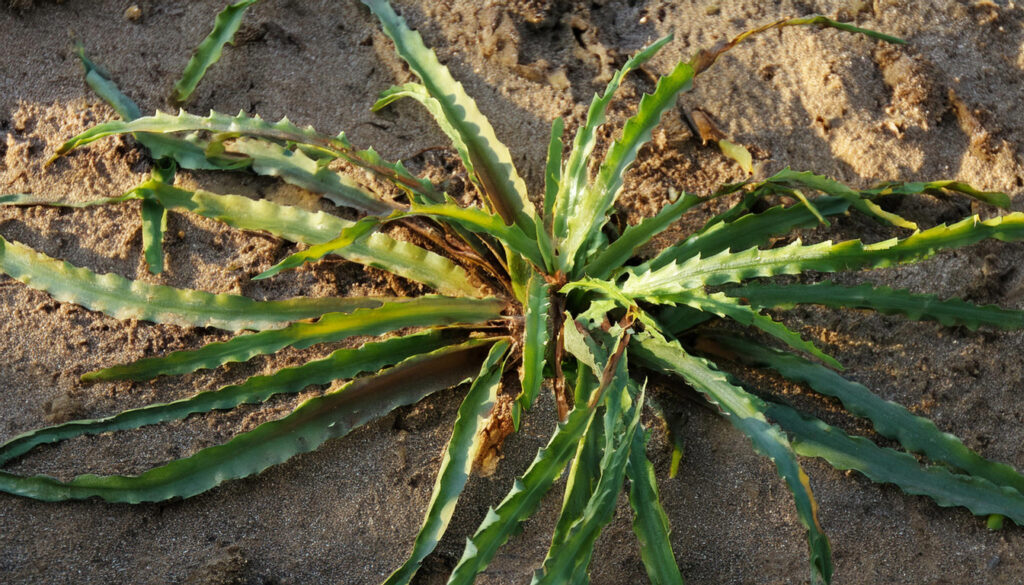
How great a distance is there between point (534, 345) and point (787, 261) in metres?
0.44

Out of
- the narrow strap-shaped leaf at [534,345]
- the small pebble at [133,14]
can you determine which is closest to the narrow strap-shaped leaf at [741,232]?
the narrow strap-shaped leaf at [534,345]

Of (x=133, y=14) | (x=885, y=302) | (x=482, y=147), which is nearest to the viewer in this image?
(x=885, y=302)

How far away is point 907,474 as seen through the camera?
1.68 meters

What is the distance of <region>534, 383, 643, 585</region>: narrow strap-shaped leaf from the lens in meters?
1.40

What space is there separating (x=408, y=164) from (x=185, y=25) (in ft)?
2.14

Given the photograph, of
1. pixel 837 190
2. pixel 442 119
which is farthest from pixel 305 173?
pixel 837 190

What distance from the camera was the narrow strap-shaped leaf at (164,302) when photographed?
5.78 feet

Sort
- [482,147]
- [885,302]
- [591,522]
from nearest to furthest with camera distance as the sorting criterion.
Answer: [591,522] < [885,302] < [482,147]

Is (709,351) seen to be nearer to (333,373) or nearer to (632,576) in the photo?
(632,576)

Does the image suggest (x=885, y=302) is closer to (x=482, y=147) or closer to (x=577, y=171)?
(x=577, y=171)

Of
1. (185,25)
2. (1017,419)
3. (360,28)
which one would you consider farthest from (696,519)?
(185,25)

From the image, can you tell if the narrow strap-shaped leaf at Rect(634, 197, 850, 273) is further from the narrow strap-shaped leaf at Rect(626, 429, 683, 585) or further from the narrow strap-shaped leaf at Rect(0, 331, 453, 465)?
the narrow strap-shaped leaf at Rect(0, 331, 453, 465)

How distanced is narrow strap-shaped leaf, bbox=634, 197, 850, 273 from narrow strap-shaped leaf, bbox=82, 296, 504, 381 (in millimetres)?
432

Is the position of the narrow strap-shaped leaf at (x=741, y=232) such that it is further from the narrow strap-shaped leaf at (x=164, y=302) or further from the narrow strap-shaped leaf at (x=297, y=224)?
the narrow strap-shaped leaf at (x=164, y=302)
